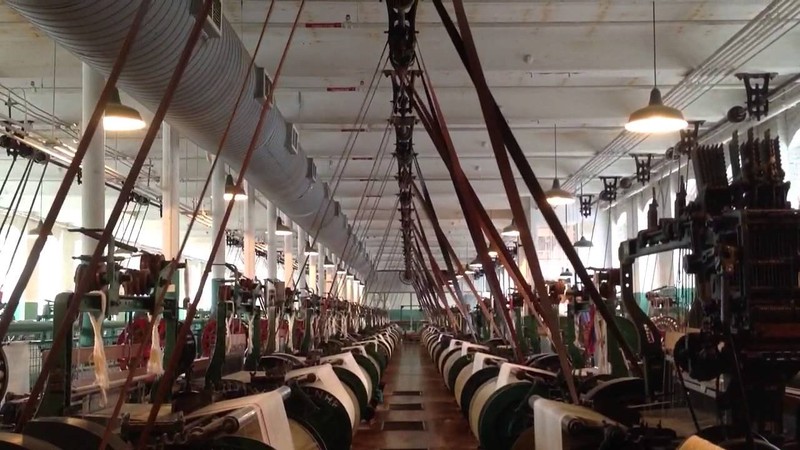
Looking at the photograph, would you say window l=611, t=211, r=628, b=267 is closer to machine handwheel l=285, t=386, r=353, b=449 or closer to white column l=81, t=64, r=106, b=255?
white column l=81, t=64, r=106, b=255

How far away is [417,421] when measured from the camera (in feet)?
32.5

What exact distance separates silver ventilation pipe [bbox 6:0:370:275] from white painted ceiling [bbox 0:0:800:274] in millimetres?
969

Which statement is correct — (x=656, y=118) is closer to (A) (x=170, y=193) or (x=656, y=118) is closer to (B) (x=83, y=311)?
(B) (x=83, y=311)

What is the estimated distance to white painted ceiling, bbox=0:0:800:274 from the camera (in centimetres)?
886

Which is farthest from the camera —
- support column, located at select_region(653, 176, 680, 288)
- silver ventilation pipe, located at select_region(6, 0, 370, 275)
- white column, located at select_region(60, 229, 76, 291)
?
white column, located at select_region(60, 229, 76, 291)

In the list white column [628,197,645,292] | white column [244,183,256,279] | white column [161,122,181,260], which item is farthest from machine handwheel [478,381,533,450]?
white column [628,197,645,292]

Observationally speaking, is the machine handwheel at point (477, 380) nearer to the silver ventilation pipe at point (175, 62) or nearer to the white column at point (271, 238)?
the silver ventilation pipe at point (175, 62)

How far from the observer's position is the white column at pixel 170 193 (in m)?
11.7

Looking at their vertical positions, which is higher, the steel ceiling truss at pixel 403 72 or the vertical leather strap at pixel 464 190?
the steel ceiling truss at pixel 403 72

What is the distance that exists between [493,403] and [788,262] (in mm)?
2965

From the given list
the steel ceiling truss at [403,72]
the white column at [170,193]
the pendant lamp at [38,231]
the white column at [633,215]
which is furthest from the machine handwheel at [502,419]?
the white column at [633,215]

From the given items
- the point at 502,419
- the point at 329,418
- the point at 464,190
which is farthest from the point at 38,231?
the point at 502,419

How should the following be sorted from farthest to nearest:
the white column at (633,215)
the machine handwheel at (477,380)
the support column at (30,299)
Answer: the support column at (30,299), the white column at (633,215), the machine handwheel at (477,380)

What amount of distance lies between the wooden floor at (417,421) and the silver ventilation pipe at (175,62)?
306cm
